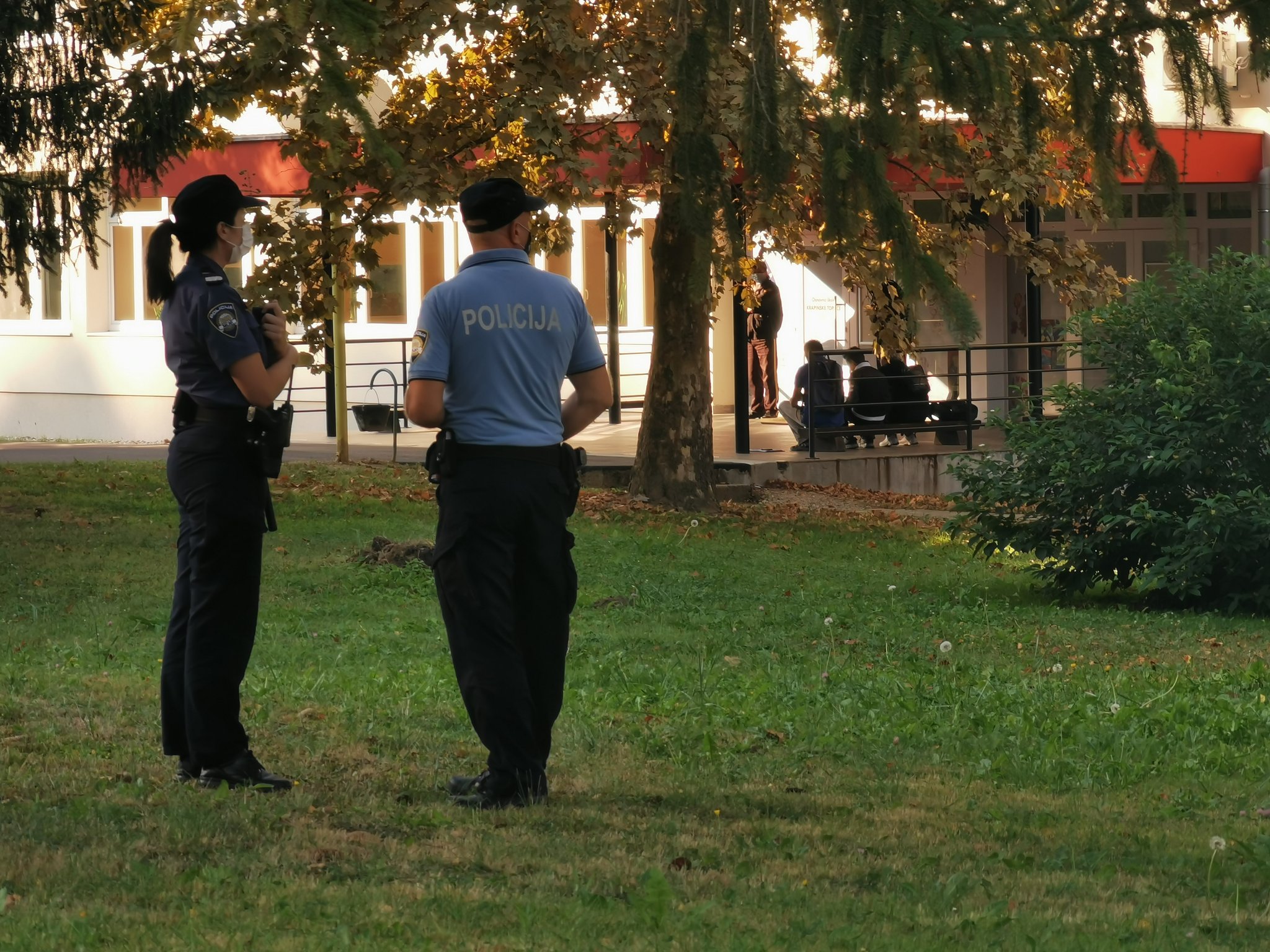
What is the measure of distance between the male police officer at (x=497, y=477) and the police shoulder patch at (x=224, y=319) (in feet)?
1.70

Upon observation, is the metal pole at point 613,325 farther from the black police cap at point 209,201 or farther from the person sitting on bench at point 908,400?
the black police cap at point 209,201

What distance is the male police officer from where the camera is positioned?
5.15m

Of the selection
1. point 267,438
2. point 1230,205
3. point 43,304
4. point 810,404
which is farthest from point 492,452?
point 43,304

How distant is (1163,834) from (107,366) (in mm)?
24092

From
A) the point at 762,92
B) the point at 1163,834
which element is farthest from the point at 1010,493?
the point at 1163,834

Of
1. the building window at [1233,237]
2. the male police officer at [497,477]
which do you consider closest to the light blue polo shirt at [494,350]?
the male police officer at [497,477]

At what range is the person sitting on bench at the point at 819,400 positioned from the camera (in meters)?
19.2

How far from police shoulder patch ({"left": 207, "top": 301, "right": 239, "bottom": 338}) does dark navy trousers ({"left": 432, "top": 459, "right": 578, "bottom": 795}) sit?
0.73m

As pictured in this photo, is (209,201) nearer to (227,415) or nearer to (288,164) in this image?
(227,415)

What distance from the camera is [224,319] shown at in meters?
5.12

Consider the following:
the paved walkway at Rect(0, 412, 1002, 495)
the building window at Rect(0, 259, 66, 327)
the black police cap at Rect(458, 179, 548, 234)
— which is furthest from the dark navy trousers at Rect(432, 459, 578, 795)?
the building window at Rect(0, 259, 66, 327)

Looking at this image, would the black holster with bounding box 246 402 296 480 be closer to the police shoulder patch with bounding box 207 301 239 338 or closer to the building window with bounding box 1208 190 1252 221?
the police shoulder patch with bounding box 207 301 239 338

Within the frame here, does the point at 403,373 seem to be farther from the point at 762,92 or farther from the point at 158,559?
the point at 762,92

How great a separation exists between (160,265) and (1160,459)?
276 inches
